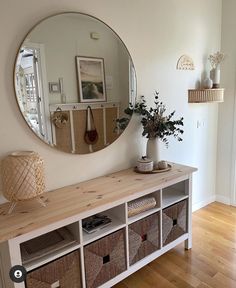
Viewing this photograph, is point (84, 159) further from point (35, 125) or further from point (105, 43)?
point (105, 43)

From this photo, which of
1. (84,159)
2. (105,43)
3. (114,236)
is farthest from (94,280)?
(105,43)

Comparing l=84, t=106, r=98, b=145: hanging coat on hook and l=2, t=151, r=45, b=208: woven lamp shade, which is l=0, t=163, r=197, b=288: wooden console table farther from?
l=84, t=106, r=98, b=145: hanging coat on hook

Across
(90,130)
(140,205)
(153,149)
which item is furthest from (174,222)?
(90,130)

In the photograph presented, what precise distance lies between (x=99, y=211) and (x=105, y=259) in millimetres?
366

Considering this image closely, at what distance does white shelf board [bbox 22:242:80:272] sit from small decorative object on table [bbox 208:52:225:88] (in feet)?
7.28

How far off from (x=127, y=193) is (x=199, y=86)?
1690mm

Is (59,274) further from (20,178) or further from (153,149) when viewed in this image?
(153,149)

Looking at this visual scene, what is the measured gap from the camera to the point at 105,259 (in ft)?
5.52

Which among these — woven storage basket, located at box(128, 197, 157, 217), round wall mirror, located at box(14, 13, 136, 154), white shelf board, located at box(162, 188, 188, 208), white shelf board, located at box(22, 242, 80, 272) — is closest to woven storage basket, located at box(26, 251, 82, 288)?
white shelf board, located at box(22, 242, 80, 272)

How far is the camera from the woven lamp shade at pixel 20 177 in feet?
4.72

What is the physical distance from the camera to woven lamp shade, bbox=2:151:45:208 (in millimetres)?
1439

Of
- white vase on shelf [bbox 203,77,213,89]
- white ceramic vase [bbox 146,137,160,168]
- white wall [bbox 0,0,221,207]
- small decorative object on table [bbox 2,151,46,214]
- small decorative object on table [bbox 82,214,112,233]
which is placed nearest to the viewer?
small decorative object on table [bbox 2,151,46,214]

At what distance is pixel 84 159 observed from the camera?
196cm

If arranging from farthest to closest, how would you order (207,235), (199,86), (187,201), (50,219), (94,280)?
(199,86) → (207,235) → (187,201) → (94,280) → (50,219)
